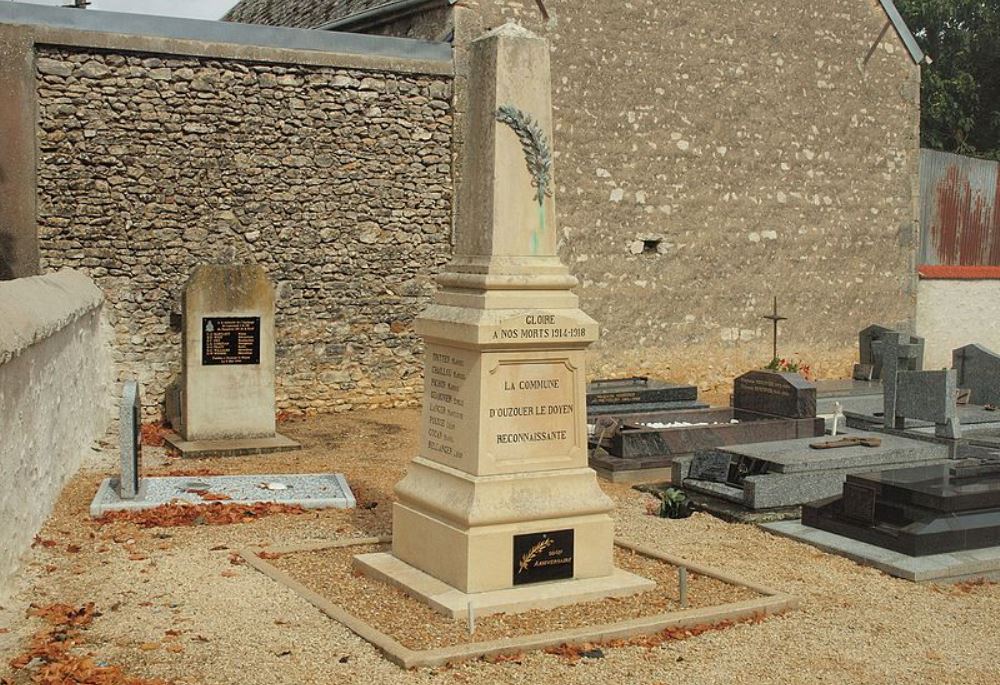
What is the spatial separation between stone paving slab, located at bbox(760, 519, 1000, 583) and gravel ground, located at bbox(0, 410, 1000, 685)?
96 mm

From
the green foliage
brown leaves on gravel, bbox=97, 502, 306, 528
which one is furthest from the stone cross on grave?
the green foliage

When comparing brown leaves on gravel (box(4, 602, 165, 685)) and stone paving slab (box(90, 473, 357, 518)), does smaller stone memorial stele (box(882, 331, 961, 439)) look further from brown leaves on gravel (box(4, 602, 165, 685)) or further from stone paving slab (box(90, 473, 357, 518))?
brown leaves on gravel (box(4, 602, 165, 685))

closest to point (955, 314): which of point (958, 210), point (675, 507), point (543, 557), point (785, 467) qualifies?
point (958, 210)

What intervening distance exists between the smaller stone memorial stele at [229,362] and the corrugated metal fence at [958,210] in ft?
44.0

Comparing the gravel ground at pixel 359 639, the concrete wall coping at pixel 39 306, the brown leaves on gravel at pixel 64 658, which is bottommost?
the gravel ground at pixel 359 639

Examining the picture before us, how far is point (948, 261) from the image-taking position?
21.7m

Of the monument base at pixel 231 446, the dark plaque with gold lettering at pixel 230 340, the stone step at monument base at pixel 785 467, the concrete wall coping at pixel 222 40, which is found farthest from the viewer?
the concrete wall coping at pixel 222 40

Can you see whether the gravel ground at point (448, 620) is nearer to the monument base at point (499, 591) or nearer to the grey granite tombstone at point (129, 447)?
the monument base at point (499, 591)

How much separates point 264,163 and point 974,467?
28.9ft

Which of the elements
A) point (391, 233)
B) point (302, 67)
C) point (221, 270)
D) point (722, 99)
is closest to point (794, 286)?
point (722, 99)

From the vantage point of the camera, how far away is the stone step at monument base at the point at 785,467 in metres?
9.43

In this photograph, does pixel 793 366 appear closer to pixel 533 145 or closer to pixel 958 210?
pixel 958 210

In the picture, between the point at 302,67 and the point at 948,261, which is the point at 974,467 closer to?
the point at 302,67

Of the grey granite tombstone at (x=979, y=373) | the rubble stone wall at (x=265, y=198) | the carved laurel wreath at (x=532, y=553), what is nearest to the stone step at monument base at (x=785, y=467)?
the carved laurel wreath at (x=532, y=553)
